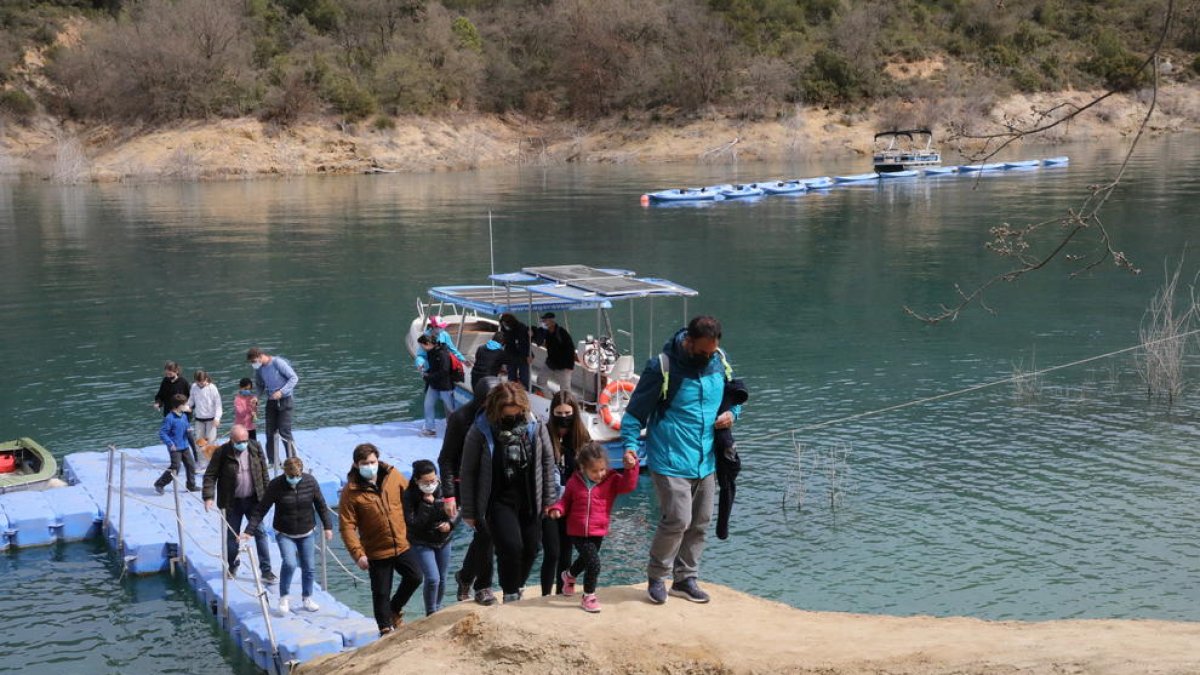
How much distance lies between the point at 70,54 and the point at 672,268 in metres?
64.8

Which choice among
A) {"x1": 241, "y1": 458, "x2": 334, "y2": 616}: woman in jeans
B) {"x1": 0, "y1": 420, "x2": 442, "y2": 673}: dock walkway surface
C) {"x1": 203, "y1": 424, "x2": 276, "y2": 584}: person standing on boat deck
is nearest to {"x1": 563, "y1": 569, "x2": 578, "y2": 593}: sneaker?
{"x1": 241, "y1": 458, "x2": 334, "y2": 616}: woman in jeans

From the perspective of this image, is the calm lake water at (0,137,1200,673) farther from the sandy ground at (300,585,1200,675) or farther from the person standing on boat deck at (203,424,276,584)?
the sandy ground at (300,585,1200,675)

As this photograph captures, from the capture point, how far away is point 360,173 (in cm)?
8731

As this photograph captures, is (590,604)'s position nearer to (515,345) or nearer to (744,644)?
(744,644)

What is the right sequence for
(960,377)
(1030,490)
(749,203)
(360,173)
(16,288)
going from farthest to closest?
(360,173) < (749,203) < (16,288) < (960,377) < (1030,490)

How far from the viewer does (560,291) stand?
2059cm

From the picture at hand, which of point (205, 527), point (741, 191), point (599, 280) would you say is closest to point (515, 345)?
point (599, 280)

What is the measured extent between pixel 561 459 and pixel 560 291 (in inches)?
427

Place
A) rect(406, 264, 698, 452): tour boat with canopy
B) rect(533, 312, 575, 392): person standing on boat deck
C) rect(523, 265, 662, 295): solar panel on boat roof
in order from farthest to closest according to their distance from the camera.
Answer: rect(523, 265, 662, 295): solar panel on boat roof, rect(406, 264, 698, 452): tour boat with canopy, rect(533, 312, 575, 392): person standing on boat deck

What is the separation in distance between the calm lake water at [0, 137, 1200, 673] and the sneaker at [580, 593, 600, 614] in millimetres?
6046

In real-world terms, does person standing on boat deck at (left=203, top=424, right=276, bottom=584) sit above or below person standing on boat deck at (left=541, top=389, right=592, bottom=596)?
below

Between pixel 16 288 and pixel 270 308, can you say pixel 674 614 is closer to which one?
pixel 270 308

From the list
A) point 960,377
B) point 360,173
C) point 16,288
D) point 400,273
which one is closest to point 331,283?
point 400,273

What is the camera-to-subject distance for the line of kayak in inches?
2516
